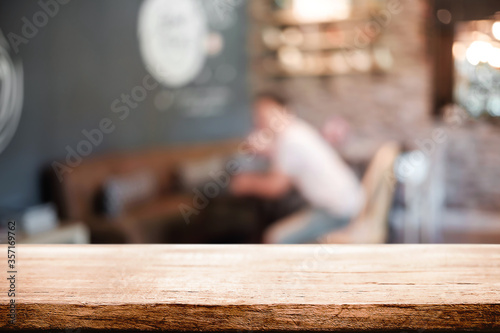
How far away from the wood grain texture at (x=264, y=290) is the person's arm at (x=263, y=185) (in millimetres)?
3727

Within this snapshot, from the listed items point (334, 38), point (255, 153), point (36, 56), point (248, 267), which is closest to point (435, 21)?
point (334, 38)

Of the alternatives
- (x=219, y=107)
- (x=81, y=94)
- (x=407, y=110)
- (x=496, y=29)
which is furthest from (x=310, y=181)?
(x=496, y=29)

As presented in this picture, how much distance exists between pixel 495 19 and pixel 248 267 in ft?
23.4

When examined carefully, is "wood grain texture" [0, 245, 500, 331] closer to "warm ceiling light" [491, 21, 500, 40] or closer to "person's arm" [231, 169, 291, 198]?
"person's arm" [231, 169, 291, 198]

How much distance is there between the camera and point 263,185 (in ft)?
16.7

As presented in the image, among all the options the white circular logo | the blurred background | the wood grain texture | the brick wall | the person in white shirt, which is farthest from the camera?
the brick wall

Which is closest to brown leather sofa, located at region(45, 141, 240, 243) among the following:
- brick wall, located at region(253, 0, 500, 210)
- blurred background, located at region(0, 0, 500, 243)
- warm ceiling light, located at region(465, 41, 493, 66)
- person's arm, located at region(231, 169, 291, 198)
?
blurred background, located at region(0, 0, 500, 243)

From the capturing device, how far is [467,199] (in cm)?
751

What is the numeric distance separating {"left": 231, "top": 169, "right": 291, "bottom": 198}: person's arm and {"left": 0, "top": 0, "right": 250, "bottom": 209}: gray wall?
51.4 inches

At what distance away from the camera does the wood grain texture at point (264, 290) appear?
79cm

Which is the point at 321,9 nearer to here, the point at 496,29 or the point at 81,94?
the point at 496,29

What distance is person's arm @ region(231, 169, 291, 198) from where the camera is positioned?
4814 millimetres

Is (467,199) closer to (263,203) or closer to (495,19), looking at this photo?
(495,19)

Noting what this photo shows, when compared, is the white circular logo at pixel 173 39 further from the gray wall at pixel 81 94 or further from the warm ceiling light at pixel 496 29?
the warm ceiling light at pixel 496 29
